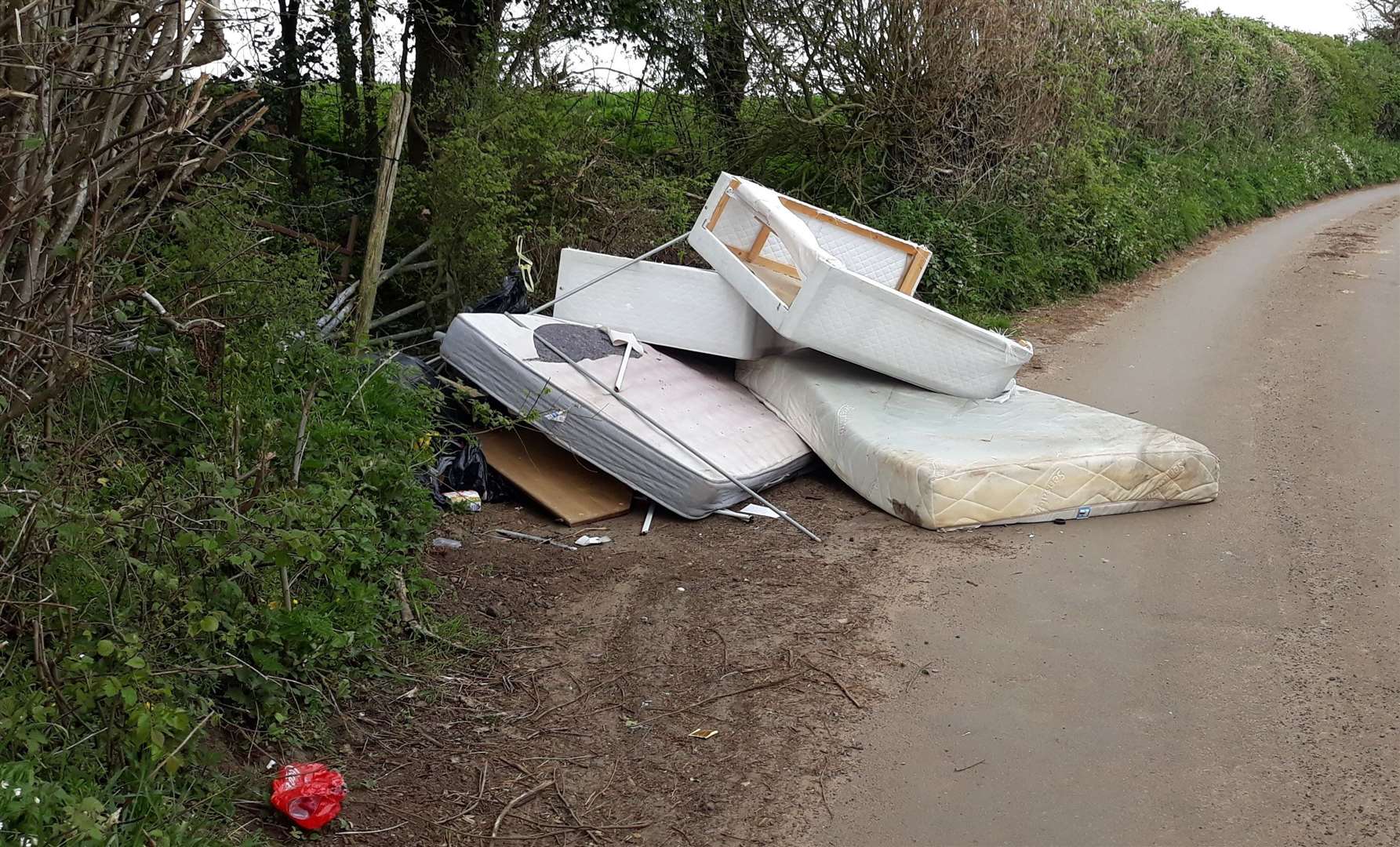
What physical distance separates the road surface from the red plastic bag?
1.40 m

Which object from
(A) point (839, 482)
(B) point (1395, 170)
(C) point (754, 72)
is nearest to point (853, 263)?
(A) point (839, 482)

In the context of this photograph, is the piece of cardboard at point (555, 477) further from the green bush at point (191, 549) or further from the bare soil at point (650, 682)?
the green bush at point (191, 549)

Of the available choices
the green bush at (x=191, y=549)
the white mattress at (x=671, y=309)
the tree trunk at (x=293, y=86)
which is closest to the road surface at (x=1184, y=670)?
the green bush at (x=191, y=549)

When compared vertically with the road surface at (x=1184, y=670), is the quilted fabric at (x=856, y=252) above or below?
above

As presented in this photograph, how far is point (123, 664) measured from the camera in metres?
3.11

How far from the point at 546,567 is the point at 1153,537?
2873 millimetres

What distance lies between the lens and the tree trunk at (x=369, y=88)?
9.84m

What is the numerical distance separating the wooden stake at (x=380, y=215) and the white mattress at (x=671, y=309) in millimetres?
1076

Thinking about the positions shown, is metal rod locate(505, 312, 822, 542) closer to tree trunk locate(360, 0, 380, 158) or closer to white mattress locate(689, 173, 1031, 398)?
white mattress locate(689, 173, 1031, 398)

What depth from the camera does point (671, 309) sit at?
6.88 m

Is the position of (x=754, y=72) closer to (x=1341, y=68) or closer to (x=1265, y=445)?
(x=1265, y=445)

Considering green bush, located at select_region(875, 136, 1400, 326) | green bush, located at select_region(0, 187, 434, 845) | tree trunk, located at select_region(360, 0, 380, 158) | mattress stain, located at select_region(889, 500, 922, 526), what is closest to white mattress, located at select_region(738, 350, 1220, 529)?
mattress stain, located at select_region(889, 500, 922, 526)

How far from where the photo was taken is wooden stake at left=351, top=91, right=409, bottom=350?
21.2 ft

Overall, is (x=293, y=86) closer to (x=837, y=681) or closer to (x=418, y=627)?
(x=418, y=627)
